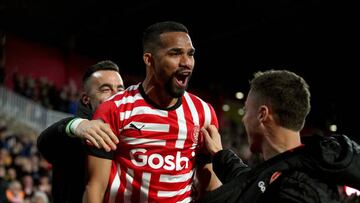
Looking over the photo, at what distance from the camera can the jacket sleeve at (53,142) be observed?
3.88 metres

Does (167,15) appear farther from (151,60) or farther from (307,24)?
(151,60)

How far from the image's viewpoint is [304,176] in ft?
9.10

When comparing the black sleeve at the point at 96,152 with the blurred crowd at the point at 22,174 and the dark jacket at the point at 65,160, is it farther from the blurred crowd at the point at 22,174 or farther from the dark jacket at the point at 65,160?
the blurred crowd at the point at 22,174

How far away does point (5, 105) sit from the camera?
54.0 ft

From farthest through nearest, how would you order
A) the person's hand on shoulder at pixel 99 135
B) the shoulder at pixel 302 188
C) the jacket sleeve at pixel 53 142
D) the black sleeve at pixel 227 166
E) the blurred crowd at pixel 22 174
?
the blurred crowd at pixel 22 174
the jacket sleeve at pixel 53 142
the black sleeve at pixel 227 166
the person's hand on shoulder at pixel 99 135
the shoulder at pixel 302 188

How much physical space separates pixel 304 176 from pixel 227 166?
0.63 meters

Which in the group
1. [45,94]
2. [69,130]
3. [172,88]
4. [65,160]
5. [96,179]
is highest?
[172,88]

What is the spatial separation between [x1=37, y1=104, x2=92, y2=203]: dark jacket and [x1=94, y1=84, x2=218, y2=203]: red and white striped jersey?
395 mm

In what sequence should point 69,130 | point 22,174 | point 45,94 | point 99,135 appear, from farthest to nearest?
point 45,94 → point 22,174 → point 69,130 → point 99,135

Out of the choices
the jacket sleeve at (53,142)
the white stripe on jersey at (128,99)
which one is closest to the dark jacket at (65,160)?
the jacket sleeve at (53,142)

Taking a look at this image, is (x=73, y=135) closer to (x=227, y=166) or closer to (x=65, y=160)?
(x=65, y=160)

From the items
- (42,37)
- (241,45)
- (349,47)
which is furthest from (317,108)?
(42,37)

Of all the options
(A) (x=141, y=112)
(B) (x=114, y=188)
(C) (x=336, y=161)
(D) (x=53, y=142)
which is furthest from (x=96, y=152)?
(C) (x=336, y=161)

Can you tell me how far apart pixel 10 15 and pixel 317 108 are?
1062 centimetres
